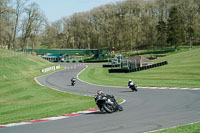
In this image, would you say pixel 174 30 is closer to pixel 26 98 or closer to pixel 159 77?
pixel 159 77

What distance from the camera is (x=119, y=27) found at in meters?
135

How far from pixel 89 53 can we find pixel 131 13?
1049 inches

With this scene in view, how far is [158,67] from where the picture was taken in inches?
2466

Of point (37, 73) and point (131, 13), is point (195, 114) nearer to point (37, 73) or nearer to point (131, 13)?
point (37, 73)

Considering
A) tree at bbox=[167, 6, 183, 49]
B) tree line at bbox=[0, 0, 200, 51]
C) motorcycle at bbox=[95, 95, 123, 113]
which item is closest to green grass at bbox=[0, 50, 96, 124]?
motorcycle at bbox=[95, 95, 123, 113]

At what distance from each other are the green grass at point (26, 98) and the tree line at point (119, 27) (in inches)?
1042

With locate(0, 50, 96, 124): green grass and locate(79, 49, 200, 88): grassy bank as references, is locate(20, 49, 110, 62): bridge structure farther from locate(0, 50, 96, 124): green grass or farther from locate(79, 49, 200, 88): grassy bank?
locate(79, 49, 200, 88): grassy bank

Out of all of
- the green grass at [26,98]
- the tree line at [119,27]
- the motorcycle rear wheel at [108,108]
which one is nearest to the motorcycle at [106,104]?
the motorcycle rear wheel at [108,108]

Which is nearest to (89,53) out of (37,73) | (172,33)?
(172,33)

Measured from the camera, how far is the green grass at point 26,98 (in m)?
21.3

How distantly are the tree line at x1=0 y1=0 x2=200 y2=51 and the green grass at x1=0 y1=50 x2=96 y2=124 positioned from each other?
26469 millimetres

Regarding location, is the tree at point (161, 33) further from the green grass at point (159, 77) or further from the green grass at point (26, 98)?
the green grass at point (159, 77)

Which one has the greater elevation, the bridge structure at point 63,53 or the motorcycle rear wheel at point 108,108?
the bridge structure at point 63,53

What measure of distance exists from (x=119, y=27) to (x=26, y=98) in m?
105
